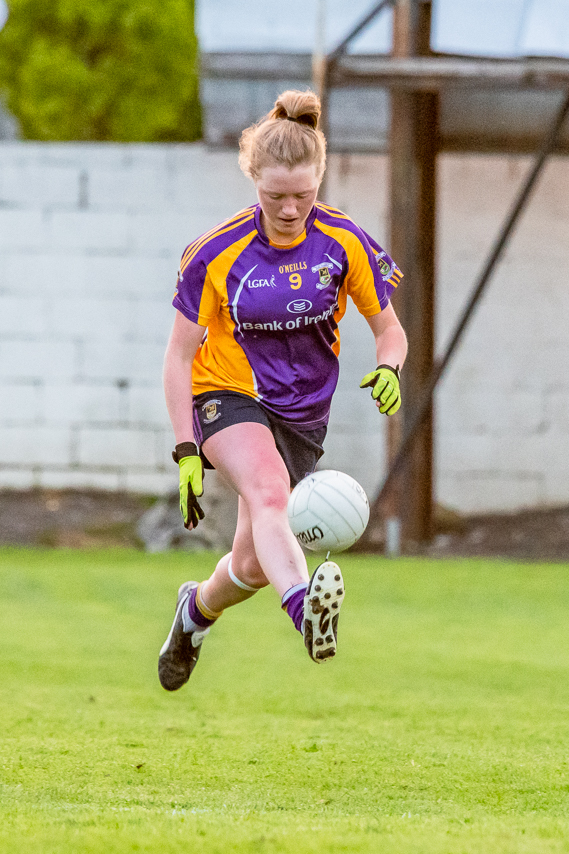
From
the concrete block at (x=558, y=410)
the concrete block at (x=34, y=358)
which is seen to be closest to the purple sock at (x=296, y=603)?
the concrete block at (x=34, y=358)

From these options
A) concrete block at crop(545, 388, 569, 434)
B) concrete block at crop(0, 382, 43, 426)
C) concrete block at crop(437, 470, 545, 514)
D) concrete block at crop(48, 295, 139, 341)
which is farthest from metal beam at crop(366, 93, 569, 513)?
concrete block at crop(0, 382, 43, 426)

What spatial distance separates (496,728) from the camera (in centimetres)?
441

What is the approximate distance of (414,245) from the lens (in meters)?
9.40

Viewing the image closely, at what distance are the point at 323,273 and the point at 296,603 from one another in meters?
1.05

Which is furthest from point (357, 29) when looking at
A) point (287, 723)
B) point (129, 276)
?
point (287, 723)

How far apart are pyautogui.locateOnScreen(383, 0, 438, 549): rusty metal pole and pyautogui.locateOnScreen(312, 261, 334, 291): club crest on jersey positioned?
5430mm

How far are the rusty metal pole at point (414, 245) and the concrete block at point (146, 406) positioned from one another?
1.91 metres

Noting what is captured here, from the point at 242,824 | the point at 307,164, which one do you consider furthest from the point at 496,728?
the point at 307,164

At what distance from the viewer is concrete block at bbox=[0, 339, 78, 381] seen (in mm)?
9898

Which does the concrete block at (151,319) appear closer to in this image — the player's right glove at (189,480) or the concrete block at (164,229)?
the concrete block at (164,229)

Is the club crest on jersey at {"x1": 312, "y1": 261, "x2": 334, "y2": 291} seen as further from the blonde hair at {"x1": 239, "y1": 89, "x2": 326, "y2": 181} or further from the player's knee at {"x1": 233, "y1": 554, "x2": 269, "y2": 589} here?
the player's knee at {"x1": 233, "y1": 554, "x2": 269, "y2": 589}

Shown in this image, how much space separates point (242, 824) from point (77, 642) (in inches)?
138

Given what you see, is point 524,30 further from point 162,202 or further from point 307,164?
point 307,164

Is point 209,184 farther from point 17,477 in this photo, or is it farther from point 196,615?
point 196,615
